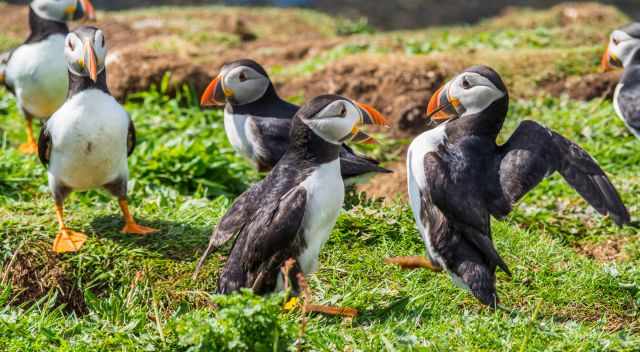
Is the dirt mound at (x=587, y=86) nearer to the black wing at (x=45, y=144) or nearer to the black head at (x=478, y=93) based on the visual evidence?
the black head at (x=478, y=93)

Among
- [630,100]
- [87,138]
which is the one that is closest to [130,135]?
[87,138]

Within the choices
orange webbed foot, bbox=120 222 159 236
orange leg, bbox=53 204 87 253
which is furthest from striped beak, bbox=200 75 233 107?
orange leg, bbox=53 204 87 253

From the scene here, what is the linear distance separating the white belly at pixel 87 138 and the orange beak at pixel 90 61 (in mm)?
178

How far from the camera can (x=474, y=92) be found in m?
4.73

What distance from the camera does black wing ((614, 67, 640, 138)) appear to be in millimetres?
6926

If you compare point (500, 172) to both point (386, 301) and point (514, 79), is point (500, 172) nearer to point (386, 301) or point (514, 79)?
point (386, 301)

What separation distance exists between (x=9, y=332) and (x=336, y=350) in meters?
1.44

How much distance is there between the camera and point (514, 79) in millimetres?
8828

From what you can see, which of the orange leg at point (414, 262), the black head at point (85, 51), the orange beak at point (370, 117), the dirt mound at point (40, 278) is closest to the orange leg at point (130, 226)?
the dirt mound at point (40, 278)

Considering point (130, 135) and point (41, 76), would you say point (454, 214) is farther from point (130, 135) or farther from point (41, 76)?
point (41, 76)

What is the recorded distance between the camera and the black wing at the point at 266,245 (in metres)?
4.29

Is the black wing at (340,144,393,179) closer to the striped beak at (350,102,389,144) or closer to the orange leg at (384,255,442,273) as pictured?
the orange leg at (384,255,442,273)

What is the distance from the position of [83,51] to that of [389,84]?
150 inches

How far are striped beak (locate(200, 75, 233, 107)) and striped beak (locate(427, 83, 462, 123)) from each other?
1781 mm
